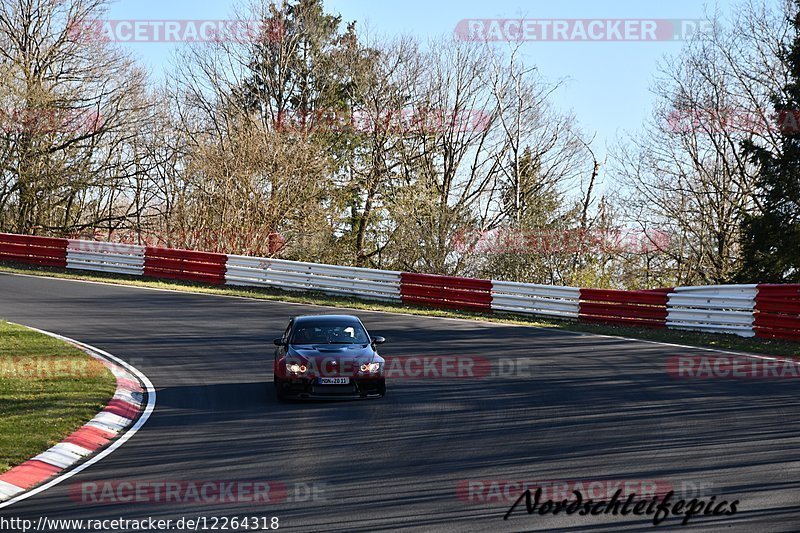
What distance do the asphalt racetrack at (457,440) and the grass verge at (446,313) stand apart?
1690mm

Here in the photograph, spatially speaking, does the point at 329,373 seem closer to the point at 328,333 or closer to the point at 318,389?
the point at 318,389

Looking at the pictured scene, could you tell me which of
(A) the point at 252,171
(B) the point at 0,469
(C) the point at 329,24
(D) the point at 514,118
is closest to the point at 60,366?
(B) the point at 0,469

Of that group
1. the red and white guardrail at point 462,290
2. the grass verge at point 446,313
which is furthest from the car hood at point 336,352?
the red and white guardrail at point 462,290

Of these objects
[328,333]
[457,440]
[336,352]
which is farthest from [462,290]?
[457,440]

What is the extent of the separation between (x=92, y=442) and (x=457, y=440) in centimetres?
466

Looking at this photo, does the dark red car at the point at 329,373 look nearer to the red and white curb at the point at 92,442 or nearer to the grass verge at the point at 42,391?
the red and white curb at the point at 92,442

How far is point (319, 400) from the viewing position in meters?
14.0

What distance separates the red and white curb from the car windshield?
258 cm

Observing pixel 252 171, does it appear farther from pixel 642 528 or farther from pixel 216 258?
pixel 642 528

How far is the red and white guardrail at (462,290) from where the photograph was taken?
2070cm

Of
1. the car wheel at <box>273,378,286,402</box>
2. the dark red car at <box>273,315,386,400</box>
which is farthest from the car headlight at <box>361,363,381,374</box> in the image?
the car wheel at <box>273,378,286,402</box>

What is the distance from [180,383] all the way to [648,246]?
2988 cm

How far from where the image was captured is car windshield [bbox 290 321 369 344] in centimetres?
1498

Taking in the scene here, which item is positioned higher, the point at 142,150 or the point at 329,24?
the point at 329,24
